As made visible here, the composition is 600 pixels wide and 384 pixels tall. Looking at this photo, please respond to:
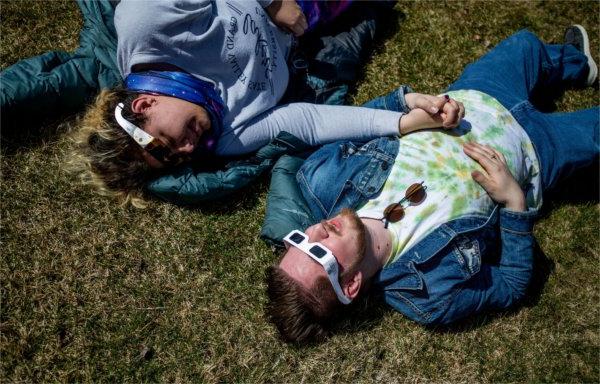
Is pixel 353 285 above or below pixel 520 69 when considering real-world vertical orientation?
below

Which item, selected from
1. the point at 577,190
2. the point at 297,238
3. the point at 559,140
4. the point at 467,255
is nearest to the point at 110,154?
the point at 297,238

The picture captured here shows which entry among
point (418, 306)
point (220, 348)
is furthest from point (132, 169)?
point (418, 306)

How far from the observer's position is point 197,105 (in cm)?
401

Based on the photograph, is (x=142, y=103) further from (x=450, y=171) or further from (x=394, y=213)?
(x=450, y=171)

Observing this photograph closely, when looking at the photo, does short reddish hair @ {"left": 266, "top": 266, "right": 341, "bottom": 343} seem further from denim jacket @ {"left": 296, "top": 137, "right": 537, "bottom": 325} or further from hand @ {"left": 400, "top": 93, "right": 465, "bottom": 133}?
hand @ {"left": 400, "top": 93, "right": 465, "bottom": 133}

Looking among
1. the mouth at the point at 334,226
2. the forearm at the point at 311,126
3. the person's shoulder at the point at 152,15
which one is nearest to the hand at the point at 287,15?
the forearm at the point at 311,126

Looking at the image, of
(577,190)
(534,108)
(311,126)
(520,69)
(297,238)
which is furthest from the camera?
(577,190)

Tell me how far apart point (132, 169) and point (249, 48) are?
4.26 feet

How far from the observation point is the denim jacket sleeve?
4.07 m

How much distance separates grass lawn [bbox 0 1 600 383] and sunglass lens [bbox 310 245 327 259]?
0.94 metres

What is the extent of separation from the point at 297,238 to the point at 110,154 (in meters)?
1.56

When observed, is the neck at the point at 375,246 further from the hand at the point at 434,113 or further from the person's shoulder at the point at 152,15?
the person's shoulder at the point at 152,15

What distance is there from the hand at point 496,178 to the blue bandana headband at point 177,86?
1.96 m

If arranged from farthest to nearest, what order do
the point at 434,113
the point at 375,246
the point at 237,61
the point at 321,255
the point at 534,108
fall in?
the point at 534,108, the point at 237,61, the point at 434,113, the point at 375,246, the point at 321,255
